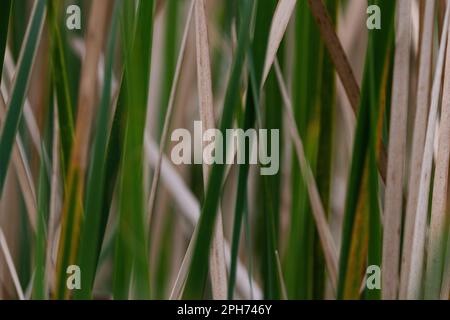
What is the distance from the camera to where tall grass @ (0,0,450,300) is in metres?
0.91

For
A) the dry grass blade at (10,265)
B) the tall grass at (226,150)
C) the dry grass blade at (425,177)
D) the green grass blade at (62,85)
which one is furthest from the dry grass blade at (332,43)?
the dry grass blade at (10,265)

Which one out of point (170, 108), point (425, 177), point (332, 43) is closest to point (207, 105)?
point (170, 108)

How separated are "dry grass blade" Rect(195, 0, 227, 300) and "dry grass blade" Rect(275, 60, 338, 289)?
10cm

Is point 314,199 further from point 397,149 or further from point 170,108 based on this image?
point 170,108

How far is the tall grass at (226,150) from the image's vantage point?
2.99 feet

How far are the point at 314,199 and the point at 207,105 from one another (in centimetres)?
19

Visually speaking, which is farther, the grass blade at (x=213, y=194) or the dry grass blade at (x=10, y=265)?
the dry grass blade at (x=10, y=265)

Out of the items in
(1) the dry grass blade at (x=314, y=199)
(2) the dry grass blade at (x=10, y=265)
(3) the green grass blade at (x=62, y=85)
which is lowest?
(2) the dry grass blade at (x=10, y=265)

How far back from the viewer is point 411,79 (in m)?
0.95

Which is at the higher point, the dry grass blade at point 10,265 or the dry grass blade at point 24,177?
the dry grass blade at point 24,177

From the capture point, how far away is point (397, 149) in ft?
3.03

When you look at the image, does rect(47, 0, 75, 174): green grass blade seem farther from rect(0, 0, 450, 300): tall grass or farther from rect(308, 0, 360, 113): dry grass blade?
rect(308, 0, 360, 113): dry grass blade

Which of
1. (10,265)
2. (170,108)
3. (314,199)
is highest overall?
(170,108)

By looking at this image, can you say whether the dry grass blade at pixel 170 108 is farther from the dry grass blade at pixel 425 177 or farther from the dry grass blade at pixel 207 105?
the dry grass blade at pixel 425 177
